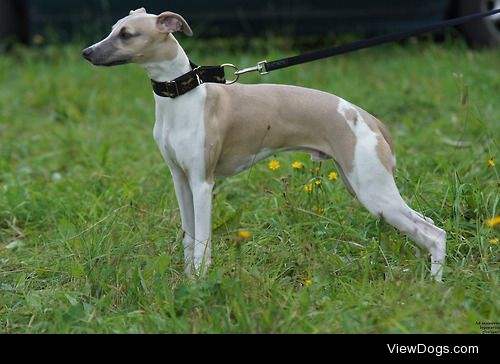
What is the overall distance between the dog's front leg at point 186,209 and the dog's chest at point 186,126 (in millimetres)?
155

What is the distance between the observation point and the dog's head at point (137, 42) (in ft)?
10.3

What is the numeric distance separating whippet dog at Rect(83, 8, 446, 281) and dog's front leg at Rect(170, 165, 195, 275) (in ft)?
0.09

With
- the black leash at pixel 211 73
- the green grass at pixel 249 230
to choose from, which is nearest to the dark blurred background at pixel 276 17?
the green grass at pixel 249 230

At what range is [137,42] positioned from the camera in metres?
3.13

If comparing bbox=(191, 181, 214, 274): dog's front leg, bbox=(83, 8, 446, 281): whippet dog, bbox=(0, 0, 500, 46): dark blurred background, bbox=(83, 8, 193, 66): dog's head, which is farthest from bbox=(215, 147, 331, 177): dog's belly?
bbox=(0, 0, 500, 46): dark blurred background

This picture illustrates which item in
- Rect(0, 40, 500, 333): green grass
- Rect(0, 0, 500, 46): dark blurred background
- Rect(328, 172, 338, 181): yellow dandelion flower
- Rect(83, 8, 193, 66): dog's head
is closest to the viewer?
Rect(0, 40, 500, 333): green grass

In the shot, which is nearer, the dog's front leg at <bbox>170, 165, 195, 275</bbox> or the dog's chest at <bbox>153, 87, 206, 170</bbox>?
the dog's chest at <bbox>153, 87, 206, 170</bbox>

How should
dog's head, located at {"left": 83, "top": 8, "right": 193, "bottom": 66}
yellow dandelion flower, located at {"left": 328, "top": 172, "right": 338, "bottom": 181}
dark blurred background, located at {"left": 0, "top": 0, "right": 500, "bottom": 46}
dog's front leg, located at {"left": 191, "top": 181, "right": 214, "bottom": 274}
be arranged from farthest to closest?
dark blurred background, located at {"left": 0, "top": 0, "right": 500, "bottom": 46} < yellow dandelion flower, located at {"left": 328, "top": 172, "right": 338, "bottom": 181} < dog's front leg, located at {"left": 191, "top": 181, "right": 214, "bottom": 274} < dog's head, located at {"left": 83, "top": 8, "right": 193, "bottom": 66}

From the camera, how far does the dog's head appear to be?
10.3 ft

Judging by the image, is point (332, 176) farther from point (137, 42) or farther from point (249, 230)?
point (137, 42)

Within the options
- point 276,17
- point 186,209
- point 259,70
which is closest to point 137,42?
point 259,70

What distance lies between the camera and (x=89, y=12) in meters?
7.02

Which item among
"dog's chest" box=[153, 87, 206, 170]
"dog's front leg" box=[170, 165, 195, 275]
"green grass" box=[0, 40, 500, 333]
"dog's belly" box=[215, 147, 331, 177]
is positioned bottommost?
"green grass" box=[0, 40, 500, 333]

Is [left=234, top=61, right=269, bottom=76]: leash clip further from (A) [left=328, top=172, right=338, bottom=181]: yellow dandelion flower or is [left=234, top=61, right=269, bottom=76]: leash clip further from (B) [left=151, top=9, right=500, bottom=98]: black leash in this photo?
(A) [left=328, top=172, right=338, bottom=181]: yellow dandelion flower
